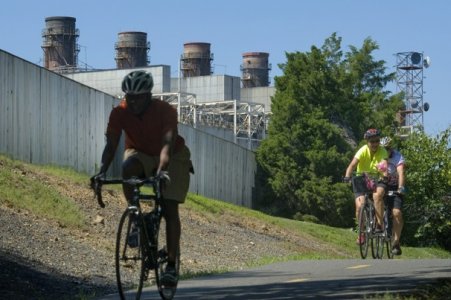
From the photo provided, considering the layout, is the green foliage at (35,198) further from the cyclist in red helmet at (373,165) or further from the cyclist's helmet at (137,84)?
the cyclist's helmet at (137,84)

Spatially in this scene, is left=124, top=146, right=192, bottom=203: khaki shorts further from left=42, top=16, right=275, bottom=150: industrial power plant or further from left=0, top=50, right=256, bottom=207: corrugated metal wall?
left=42, top=16, right=275, bottom=150: industrial power plant

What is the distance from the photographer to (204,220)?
28.0m

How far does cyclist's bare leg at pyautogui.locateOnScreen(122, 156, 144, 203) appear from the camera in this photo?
365 inches

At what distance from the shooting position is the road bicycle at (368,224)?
57.0 feet

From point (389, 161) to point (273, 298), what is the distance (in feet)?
24.8

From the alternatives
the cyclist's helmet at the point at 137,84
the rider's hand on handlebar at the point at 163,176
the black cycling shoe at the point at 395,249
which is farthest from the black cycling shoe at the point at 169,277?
the black cycling shoe at the point at 395,249

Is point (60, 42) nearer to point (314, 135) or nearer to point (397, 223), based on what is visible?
point (314, 135)

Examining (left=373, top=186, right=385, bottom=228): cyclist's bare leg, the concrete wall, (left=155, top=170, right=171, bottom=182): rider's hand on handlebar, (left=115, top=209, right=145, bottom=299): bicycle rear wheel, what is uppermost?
the concrete wall

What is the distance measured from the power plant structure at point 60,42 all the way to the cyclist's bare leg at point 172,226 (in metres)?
85.8

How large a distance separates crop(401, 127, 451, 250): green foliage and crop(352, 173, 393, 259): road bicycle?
28962 mm

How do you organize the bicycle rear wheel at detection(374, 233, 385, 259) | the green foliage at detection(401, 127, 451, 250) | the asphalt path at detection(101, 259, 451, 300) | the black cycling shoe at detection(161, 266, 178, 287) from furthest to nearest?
the green foliage at detection(401, 127, 451, 250)
the bicycle rear wheel at detection(374, 233, 385, 259)
the asphalt path at detection(101, 259, 451, 300)
the black cycling shoe at detection(161, 266, 178, 287)

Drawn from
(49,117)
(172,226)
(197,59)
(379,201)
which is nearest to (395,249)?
(379,201)

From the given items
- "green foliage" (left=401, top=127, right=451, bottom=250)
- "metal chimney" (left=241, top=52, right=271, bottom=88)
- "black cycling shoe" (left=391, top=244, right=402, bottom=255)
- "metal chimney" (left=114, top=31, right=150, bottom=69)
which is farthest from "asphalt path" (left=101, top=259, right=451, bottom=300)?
"metal chimney" (left=241, top=52, right=271, bottom=88)

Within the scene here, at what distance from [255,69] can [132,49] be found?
13604 mm
